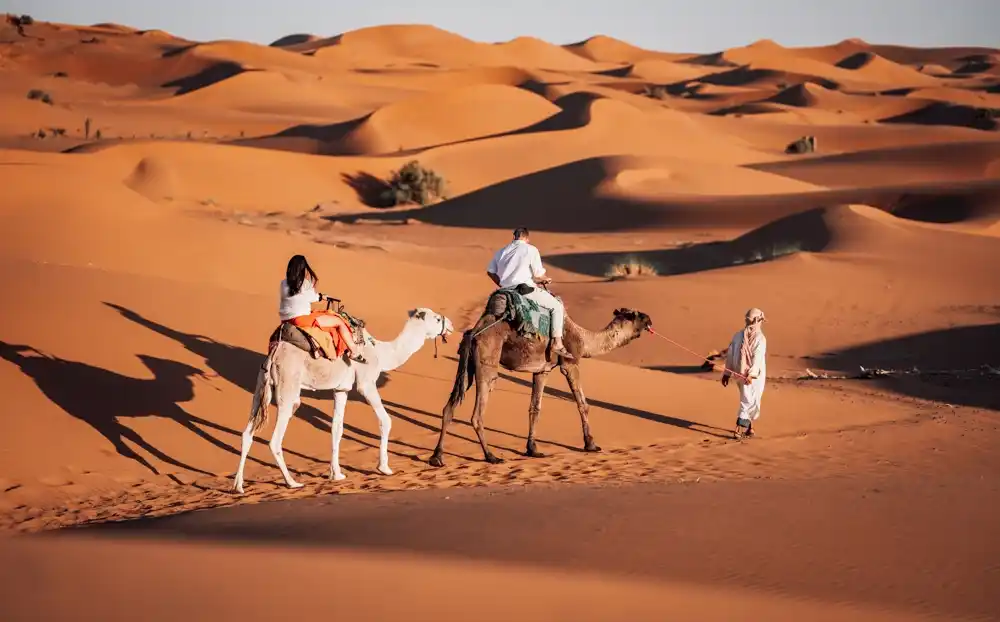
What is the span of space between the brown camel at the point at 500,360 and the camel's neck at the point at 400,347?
409 millimetres

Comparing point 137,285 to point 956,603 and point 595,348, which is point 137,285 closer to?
point 595,348

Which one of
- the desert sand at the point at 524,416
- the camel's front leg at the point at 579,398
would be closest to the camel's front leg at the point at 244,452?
the desert sand at the point at 524,416

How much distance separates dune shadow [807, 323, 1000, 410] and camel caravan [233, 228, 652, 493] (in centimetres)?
651

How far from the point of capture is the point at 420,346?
10.9 metres

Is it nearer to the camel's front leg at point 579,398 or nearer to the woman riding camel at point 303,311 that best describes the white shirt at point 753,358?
the camel's front leg at point 579,398

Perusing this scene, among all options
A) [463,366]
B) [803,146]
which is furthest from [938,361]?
[803,146]

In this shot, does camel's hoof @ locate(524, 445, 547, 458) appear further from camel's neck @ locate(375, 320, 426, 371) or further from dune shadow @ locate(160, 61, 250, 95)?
dune shadow @ locate(160, 61, 250, 95)

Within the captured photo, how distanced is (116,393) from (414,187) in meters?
35.4

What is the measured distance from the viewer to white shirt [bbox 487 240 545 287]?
11.1m

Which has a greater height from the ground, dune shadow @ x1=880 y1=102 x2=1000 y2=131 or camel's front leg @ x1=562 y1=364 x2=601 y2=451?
dune shadow @ x1=880 y1=102 x2=1000 y2=131

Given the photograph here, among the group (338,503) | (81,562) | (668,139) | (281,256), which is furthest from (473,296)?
(668,139)

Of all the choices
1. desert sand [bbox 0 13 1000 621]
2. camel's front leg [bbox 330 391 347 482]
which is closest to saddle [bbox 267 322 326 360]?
camel's front leg [bbox 330 391 347 482]

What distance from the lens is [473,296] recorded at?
2352cm

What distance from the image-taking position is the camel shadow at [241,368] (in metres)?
12.2
